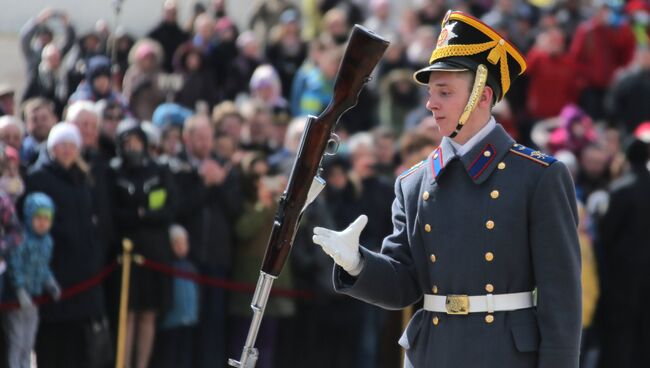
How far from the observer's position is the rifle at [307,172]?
5516 mm

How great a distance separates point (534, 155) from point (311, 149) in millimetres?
893

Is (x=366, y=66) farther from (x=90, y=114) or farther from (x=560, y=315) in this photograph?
(x=90, y=114)

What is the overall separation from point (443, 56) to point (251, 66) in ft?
30.3

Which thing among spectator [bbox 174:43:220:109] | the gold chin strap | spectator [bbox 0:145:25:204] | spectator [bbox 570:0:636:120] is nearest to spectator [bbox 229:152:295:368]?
spectator [bbox 0:145:25:204]

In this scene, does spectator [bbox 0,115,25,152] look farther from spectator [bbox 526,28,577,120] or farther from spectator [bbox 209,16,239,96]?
spectator [bbox 526,28,577,120]

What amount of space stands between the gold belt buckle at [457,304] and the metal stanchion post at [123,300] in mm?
4924

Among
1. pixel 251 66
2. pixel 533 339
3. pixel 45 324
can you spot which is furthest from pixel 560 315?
pixel 251 66

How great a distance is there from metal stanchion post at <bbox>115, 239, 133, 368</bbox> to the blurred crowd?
Result: 0.08m

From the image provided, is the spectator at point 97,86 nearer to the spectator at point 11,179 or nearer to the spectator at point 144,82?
the spectator at point 144,82

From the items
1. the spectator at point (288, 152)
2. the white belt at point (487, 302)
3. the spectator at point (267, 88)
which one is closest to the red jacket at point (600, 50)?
the spectator at point (267, 88)

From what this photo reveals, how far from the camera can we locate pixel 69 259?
9602mm

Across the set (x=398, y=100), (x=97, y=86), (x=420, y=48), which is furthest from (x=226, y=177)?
(x=420, y=48)

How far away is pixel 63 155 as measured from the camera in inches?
377

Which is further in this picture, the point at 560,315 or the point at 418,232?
the point at 418,232
